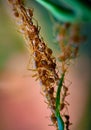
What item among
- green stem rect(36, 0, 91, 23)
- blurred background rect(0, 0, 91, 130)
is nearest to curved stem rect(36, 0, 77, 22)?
green stem rect(36, 0, 91, 23)

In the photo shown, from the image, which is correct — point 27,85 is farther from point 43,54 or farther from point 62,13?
point 62,13

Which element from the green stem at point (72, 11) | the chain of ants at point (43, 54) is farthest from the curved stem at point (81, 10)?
the chain of ants at point (43, 54)

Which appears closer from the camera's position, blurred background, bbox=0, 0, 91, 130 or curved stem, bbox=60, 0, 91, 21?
curved stem, bbox=60, 0, 91, 21

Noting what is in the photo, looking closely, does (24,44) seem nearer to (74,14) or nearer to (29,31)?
(29,31)

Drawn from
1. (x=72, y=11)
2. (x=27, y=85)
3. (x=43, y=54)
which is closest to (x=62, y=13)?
(x=72, y=11)

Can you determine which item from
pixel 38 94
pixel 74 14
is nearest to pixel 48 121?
pixel 38 94

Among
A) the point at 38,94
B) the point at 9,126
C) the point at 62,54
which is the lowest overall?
the point at 9,126

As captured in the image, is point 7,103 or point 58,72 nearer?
point 58,72

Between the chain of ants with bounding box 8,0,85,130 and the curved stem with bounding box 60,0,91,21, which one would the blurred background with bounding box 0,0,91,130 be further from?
the curved stem with bounding box 60,0,91,21
